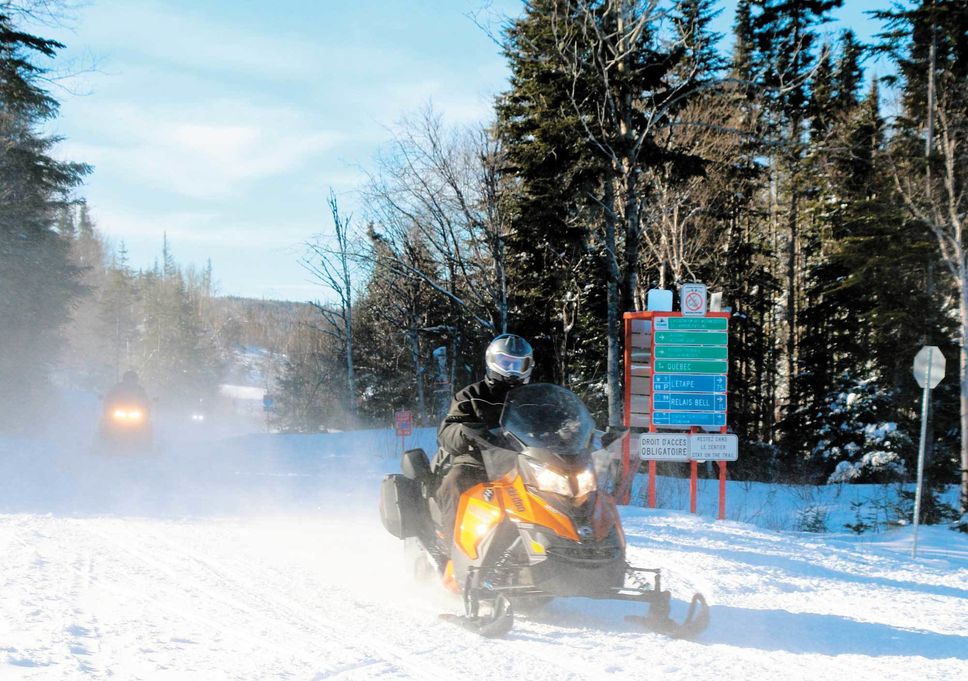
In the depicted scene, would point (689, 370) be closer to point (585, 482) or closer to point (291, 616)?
point (585, 482)

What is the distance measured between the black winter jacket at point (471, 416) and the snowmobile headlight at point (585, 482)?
34.6 inches

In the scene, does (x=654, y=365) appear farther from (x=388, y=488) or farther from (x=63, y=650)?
(x=63, y=650)

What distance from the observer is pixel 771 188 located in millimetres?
31969

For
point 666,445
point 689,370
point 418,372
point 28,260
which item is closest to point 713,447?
point 666,445

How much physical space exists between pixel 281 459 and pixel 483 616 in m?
16.0

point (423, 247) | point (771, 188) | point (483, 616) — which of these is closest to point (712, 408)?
point (483, 616)

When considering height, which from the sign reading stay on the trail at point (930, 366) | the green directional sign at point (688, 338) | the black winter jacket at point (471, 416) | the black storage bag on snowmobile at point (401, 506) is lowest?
the black storage bag on snowmobile at point (401, 506)

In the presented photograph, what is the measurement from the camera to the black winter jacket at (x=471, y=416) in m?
5.84

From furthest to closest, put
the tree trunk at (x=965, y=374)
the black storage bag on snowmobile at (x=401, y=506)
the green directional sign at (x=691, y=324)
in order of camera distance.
A: 1. the tree trunk at (x=965, y=374)
2. the green directional sign at (x=691, y=324)
3. the black storage bag on snowmobile at (x=401, y=506)

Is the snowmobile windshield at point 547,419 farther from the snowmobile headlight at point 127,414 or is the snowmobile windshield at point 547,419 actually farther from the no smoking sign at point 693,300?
the snowmobile headlight at point 127,414

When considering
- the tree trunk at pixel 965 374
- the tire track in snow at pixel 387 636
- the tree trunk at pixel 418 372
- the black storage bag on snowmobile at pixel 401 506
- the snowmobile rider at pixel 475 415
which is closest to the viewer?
the tire track in snow at pixel 387 636

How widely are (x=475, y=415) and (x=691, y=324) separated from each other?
270 inches

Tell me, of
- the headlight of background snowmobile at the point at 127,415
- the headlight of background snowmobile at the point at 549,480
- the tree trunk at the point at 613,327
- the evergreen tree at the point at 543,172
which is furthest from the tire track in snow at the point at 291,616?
the headlight of background snowmobile at the point at 127,415

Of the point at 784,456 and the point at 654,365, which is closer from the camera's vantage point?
the point at 654,365
